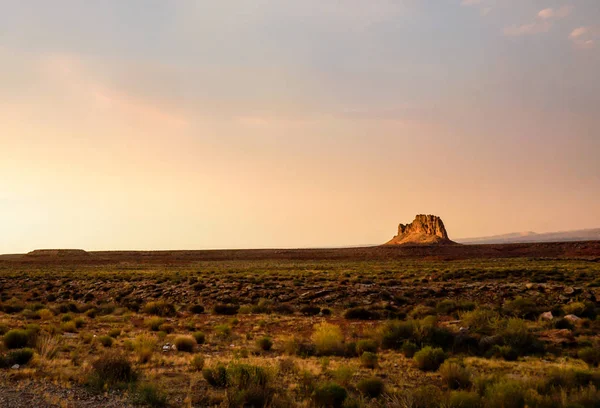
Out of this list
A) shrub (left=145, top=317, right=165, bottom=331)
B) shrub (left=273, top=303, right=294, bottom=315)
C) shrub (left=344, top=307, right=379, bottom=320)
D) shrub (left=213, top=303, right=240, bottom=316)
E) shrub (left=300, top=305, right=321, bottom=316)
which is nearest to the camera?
shrub (left=145, top=317, right=165, bottom=331)

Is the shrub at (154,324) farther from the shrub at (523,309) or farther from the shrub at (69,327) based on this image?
the shrub at (523,309)

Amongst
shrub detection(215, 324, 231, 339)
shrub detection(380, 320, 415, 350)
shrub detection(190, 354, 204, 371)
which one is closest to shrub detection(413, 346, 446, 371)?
shrub detection(380, 320, 415, 350)

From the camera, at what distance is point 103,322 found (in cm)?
2089

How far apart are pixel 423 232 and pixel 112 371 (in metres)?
163

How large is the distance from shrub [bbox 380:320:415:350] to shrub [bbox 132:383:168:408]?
7920 millimetres

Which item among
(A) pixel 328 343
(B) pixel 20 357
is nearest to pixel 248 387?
(A) pixel 328 343

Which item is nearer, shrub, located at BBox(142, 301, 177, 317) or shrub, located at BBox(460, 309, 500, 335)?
shrub, located at BBox(460, 309, 500, 335)

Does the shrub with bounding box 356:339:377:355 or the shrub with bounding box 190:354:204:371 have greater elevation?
the shrub with bounding box 190:354:204:371

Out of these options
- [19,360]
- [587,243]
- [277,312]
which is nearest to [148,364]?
[19,360]

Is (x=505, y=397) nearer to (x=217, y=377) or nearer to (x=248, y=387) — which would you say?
(x=248, y=387)

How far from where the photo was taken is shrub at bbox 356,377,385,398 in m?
9.61

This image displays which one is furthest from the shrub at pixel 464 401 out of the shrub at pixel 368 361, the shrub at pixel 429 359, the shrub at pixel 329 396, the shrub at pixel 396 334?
the shrub at pixel 396 334

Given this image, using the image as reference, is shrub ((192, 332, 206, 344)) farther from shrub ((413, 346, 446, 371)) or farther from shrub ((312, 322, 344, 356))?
shrub ((413, 346, 446, 371))

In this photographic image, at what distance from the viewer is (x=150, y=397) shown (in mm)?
8828
